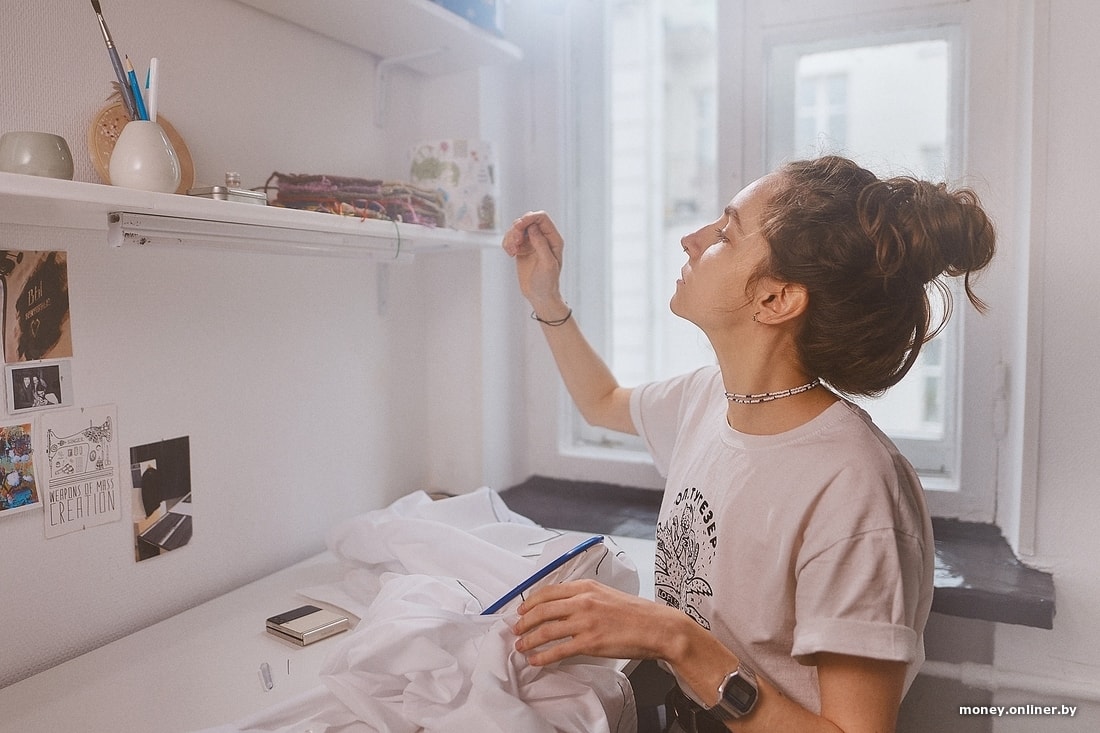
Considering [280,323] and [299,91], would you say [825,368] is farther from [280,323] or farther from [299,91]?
[299,91]

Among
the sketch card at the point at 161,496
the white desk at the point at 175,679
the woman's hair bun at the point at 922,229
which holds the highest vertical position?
the woman's hair bun at the point at 922,229

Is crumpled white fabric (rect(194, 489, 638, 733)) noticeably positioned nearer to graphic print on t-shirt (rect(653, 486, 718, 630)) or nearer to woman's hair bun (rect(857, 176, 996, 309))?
graphic print on t-shirt (rect(653, 486, 718, 630))

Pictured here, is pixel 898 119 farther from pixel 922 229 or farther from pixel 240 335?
pixel 240 335

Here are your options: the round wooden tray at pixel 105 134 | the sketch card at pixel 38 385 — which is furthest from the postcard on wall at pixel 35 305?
the round wooden tray at pixel 105 134

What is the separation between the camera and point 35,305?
104 cm

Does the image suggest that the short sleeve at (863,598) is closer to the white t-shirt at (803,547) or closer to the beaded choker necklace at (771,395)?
the white t-shirt at (803,547)

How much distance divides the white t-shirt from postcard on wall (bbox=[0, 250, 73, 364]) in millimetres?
884

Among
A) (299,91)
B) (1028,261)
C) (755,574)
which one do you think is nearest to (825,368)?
(755,574)

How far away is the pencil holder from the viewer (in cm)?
95

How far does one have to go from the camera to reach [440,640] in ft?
3.06

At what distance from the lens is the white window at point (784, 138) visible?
1.49 metres

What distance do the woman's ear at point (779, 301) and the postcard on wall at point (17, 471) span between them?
0.97 meters

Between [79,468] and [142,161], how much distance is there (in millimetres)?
451

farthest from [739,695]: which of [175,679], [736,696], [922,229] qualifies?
[175,679]
